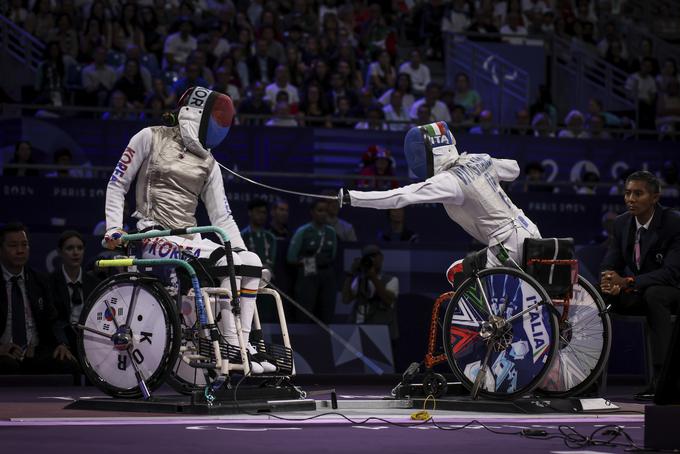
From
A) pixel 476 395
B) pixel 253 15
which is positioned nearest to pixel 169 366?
pixel 476 395

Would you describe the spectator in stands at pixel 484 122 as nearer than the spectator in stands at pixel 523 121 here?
Yes

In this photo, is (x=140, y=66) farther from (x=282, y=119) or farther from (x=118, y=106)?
(x=282, y=119)

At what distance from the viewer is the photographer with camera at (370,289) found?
12.1 meters

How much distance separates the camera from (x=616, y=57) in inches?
747

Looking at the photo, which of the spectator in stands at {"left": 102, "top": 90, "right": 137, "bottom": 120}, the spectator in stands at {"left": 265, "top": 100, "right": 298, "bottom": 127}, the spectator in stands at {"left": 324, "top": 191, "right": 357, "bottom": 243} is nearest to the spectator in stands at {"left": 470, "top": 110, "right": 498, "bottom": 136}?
the spectator in stands at {"left": 265, "top": 100, "right": 298, "bottom": 127}

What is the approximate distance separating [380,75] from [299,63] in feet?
4.02

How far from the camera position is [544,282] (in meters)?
8.02

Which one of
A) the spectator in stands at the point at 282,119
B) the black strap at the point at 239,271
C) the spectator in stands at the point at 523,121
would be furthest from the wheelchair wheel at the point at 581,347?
the spectator in stands at the point at 523,121

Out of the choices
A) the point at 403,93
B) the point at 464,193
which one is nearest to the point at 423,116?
the point at 403,93

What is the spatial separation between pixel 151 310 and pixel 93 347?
509 mm

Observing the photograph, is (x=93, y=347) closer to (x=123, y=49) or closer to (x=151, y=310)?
(x=151, y=310)

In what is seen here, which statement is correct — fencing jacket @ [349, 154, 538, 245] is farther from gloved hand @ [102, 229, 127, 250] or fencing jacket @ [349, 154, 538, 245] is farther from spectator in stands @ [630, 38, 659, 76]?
spectator in stands @ [630, 38, 659, 76]

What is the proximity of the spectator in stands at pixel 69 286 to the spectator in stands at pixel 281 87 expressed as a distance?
18.0ft

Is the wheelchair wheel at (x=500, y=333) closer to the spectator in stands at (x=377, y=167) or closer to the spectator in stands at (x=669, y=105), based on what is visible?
the spectator in stands at (x=377, y=167)
